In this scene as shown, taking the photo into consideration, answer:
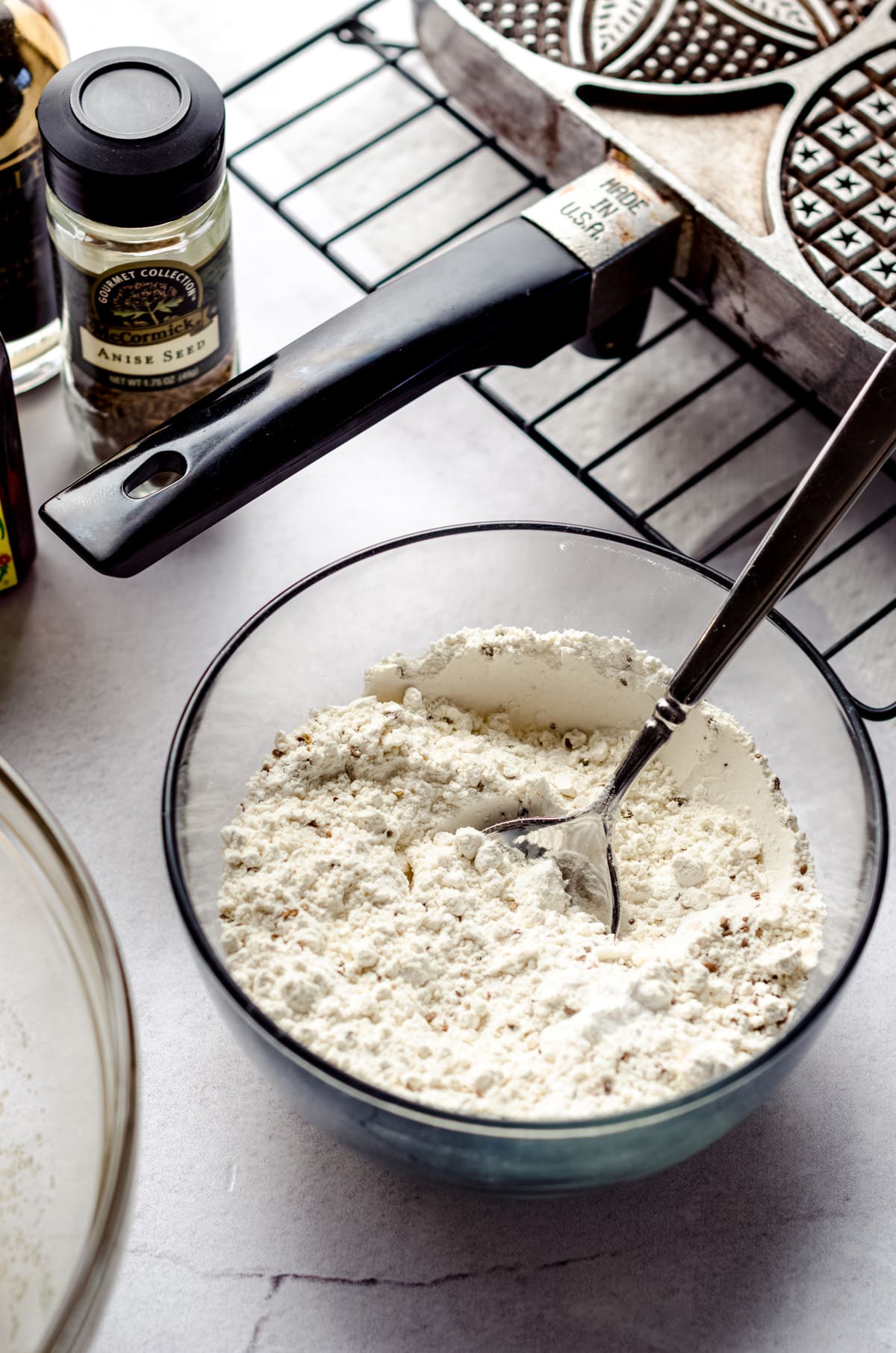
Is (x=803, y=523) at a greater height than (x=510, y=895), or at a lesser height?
greater

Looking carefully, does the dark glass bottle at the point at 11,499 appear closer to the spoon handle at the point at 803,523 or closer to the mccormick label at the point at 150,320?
the mccormick label at the point at 150,320

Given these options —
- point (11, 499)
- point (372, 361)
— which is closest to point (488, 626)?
point (372, 361)

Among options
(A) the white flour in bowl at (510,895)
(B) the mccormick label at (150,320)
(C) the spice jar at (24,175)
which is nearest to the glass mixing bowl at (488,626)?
(A) the white flour in bowl at (510,895)

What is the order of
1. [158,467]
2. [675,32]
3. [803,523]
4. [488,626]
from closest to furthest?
[803,523]
[158,467]
[488,626]
[675,32]

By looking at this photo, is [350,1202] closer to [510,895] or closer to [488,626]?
[510,895]

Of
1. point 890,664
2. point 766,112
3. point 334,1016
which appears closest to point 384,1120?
point 334,1016

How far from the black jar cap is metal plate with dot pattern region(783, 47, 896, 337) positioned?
37 centimetres

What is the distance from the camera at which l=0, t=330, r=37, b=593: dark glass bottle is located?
2.81 feet

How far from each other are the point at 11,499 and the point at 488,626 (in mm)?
299

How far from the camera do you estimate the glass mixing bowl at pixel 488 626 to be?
66 centimetres

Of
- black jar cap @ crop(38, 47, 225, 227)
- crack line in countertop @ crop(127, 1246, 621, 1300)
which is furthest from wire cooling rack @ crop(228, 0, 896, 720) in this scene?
crack line in countertop @ crop(127, 1246, 621, 1300)

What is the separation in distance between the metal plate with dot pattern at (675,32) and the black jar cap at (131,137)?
279 millimetres

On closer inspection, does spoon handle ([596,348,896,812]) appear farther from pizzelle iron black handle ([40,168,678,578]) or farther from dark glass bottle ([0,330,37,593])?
dark glass bottle ([0,330,37,593])

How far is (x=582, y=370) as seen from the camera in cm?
108
